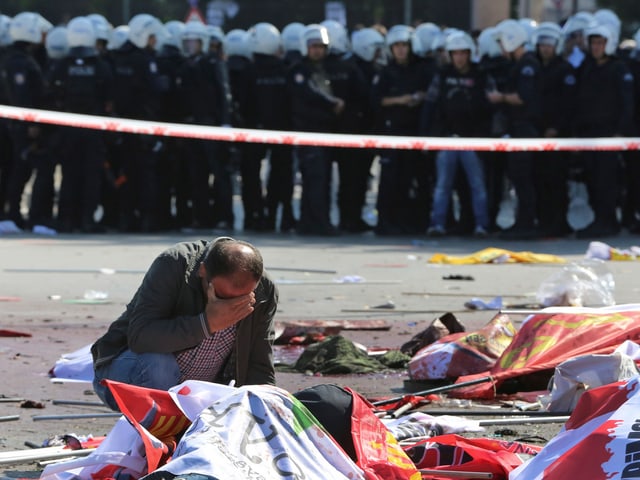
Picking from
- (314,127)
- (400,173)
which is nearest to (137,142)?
(314,127)

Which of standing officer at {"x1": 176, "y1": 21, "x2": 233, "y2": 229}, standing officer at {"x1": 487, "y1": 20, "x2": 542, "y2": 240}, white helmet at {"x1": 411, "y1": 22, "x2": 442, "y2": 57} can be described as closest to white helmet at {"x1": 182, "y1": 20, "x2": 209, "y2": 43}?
standing officer at {"x1": 176, "y1": 21, "x2": 233, "y2": 229}

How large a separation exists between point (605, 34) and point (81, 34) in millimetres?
5640

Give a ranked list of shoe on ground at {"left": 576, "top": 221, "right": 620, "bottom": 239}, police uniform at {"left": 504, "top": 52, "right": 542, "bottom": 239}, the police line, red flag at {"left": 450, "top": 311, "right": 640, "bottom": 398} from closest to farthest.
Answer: red flag at {"left": 450, "top": 311, "right": 640, "bottom": 398} < the police line < police uniform at {"left": 504, "top": 52, "right": 542, "bottom": 239} < shoe on ground at {"left": 576, "top": 221, "right": 620, "bottom": 239}

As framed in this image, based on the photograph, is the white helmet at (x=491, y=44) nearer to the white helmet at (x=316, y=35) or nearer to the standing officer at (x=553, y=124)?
the standing officer at (x=553, y=124)

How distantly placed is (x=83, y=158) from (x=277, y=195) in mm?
2215

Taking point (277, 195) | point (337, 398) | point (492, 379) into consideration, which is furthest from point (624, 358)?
point (277, 195)

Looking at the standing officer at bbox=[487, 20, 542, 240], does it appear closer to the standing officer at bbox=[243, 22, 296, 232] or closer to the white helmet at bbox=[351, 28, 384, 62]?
Answer: the white helmet at bbox=[351, 28, 384, 62]

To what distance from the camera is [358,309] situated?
10531 mm

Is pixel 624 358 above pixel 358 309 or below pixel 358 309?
above

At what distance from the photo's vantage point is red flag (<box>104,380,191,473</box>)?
5215 millimetres

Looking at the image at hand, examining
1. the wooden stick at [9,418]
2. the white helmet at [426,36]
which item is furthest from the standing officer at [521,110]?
the wooden stick at [9,418]

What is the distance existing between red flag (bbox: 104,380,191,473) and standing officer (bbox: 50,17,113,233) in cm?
1125

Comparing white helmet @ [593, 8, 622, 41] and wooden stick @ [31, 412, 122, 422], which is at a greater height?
white helmet @ [593, 8, 622, 41]

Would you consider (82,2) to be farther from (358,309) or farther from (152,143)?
(358,309)
